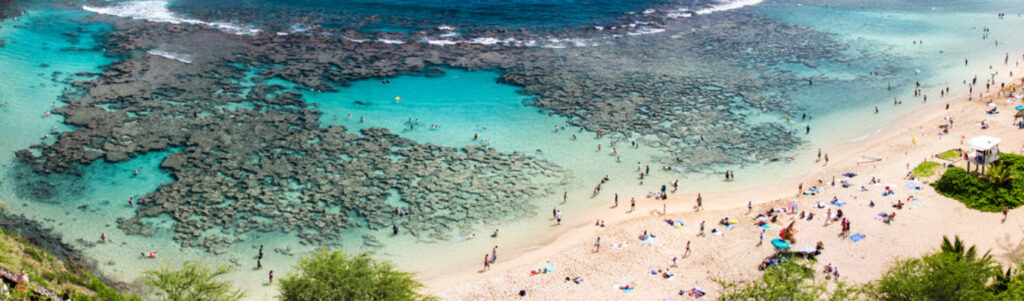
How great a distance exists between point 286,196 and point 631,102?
40.0 m

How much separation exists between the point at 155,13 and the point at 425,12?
1710 inches

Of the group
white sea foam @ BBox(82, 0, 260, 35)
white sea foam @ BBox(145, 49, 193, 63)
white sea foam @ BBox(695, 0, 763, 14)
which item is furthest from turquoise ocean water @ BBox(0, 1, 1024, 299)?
white sea foam @ BBox(695, 0, 763, 14)

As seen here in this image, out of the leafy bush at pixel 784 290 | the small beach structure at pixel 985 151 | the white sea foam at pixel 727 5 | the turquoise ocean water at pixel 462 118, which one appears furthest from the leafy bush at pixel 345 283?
the white sea foam at pixel 727 5

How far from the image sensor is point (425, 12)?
362 feet

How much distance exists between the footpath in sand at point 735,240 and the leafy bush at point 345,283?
722cm

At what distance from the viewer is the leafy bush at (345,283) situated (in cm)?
3462

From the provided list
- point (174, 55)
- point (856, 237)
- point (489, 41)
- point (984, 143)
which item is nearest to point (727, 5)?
point (489, 41)

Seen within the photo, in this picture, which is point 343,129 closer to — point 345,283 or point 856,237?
point 345,283

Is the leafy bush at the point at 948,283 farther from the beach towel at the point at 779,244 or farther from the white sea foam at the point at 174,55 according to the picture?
the white sea foam at the point at 174,55

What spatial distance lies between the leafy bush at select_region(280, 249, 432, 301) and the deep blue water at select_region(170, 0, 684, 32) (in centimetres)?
6955

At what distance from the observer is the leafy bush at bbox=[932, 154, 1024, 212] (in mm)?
46438

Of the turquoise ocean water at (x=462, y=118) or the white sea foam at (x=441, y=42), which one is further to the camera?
the white sea foam at (x=441, y=42)

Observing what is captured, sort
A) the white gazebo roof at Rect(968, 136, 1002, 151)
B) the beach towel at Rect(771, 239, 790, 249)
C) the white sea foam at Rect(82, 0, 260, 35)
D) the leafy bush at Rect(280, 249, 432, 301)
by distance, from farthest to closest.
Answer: the white sea foam at Rect(82, 0, 260, 35), the white gazebo roof at Rect(968, 136, 1002, 151), the beach towel at Rect(771, 239, 790, 249), the leafy bush at Rect(280, 249, 432, 301)

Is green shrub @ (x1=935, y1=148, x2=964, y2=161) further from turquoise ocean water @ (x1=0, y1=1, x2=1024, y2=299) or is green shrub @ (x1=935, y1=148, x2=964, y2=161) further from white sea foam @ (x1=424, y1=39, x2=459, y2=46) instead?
white sea foam @ (x1=424, y1=39, x2=459, y2=46)
